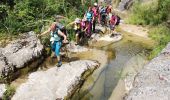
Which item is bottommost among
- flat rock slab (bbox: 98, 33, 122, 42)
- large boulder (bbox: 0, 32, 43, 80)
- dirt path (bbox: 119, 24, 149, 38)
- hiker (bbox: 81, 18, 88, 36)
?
dirt path (bbox: 119, 24, 149, 38)

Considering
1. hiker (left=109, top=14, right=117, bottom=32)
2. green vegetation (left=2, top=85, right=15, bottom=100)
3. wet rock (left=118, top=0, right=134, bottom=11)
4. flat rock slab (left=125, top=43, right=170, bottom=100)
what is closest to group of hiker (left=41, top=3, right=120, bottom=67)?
hiker (left=109, top=14, right=117, bottom=32)

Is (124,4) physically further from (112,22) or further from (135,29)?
(112,22)

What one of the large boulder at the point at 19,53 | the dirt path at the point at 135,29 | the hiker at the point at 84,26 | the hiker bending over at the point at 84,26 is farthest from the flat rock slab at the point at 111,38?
the large boulder at the point at 19,53

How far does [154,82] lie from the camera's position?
11.7 meters

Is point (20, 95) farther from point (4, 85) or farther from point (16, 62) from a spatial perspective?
point (16, 62)

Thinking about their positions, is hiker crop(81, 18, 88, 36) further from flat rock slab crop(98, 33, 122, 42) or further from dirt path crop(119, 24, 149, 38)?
dirt path crop(119, 24, 149, 38)

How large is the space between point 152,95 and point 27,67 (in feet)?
24.1

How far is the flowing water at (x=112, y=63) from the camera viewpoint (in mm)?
14671

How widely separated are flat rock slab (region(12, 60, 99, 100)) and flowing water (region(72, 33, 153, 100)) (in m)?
0.48

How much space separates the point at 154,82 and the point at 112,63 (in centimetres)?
632

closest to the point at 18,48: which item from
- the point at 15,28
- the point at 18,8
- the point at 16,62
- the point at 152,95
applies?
the point at 16,62

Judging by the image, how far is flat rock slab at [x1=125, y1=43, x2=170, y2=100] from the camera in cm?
1091

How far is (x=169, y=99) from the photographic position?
10555mm

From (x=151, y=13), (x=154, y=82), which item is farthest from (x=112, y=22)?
(x=154, y=82)
